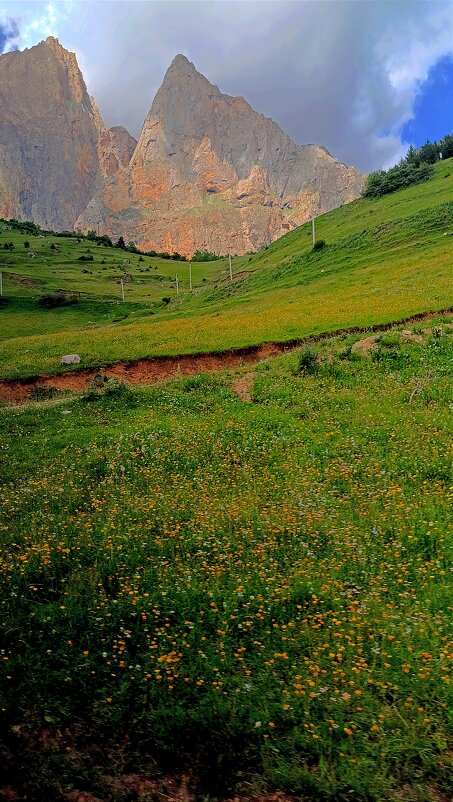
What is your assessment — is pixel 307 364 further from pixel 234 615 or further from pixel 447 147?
pixel 447 147

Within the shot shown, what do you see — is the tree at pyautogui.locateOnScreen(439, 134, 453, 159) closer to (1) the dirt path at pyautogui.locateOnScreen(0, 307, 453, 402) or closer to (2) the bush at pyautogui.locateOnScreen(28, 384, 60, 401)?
(1) the dirt path at pyautogui.locateOnScreen(0, 307, 453, 402)

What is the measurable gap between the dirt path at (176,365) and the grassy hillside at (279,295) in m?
0.71

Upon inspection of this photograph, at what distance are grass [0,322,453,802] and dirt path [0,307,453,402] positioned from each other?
15.0 m

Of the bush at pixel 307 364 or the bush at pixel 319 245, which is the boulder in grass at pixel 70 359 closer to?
the bush at pixel 307 364

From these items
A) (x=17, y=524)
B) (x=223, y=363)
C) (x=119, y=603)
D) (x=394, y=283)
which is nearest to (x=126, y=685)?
(x=119, y=603)

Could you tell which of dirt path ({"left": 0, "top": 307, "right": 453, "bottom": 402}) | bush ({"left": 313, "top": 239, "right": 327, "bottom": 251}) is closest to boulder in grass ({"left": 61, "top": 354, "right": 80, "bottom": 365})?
dirt path ({"left": 0, "top": 307, "right": 453, "bottom": 402})

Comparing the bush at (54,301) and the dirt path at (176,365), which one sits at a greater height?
the bush at (54,301)

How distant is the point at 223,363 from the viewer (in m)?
32.3

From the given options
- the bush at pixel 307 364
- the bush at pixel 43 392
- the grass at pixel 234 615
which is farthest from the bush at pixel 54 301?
the grass at pixel 234 615

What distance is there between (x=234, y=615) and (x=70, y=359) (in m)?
27.4

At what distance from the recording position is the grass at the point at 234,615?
19.5 ft

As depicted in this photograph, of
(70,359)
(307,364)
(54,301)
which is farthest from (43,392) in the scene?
(54,301)

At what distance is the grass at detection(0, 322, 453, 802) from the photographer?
234 inches

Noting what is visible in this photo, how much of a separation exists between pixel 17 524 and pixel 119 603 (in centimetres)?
412
